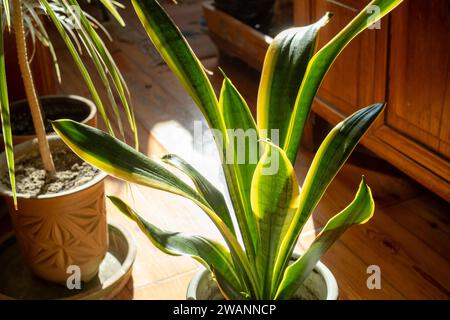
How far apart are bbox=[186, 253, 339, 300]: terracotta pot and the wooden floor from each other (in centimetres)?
45

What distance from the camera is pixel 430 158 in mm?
1650

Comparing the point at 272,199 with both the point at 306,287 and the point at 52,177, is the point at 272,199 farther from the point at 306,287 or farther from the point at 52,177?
the point at 52,177

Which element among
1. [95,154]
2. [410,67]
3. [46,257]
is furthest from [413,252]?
[95,154]

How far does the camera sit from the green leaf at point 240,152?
1.08 metres

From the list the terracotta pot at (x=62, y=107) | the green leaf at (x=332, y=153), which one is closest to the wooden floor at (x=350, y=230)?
the terracotta pot at (x=62, y=107)

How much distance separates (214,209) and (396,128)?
32.0 inches

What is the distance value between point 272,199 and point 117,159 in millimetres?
243

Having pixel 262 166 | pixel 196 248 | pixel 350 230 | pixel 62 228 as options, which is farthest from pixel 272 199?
pixel 350 230

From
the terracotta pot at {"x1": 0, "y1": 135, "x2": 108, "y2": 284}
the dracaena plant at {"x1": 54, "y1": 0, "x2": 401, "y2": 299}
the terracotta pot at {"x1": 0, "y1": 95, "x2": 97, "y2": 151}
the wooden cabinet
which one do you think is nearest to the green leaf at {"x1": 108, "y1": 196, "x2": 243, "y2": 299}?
the dracaena plant at {"x1": 54, "y1": 0, "x2": 401, "y2": 299}

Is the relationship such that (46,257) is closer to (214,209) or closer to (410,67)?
(214,209)

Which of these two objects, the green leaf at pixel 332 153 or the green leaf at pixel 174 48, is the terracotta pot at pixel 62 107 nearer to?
the green leaf at pixel 174 48

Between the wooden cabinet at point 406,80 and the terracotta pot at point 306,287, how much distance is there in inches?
22.3

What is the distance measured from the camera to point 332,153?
3.38 feet

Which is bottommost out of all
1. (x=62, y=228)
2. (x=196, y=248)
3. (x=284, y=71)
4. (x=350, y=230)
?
(x=350, y=230)
